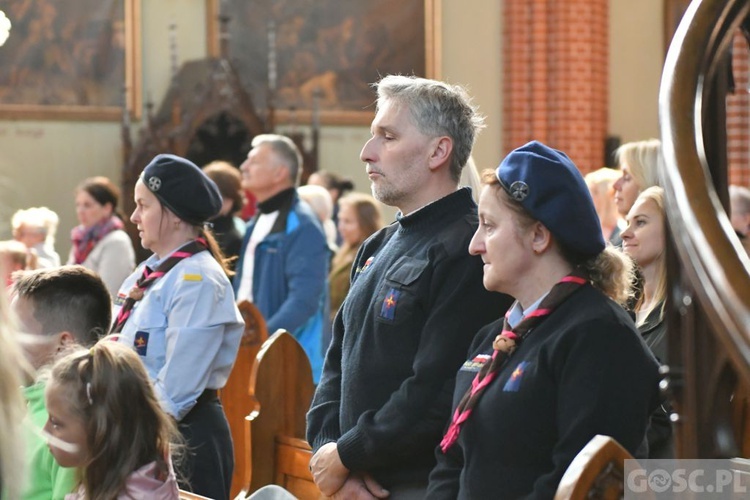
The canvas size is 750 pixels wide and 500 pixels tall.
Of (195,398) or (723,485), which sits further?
(195,398)

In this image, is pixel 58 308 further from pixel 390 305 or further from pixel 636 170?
pixel 636 170

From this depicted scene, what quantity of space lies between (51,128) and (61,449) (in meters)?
9.80

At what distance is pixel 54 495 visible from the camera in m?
3.34

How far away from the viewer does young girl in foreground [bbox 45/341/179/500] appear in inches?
122

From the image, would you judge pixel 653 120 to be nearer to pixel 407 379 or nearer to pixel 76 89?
pixel 76 89

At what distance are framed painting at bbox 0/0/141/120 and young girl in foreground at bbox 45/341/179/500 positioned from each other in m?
9.35

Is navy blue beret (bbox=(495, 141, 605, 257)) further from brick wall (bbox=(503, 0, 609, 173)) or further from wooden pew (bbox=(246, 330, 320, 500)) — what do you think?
brick wall (bbox=(503, 0, 609, 173))

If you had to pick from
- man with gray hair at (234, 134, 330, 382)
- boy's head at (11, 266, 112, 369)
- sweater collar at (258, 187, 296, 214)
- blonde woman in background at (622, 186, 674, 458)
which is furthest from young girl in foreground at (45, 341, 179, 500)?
sweater collar at (258, 187, 296, 214)

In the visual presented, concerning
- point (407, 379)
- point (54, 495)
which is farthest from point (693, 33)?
point (54, 495)

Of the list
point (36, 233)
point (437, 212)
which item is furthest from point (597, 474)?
point (36, 233)

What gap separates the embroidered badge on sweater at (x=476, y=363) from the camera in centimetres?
288

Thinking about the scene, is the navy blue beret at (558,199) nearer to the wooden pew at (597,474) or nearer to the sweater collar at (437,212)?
the sweater collar at (437,212)

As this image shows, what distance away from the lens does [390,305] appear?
3.23 m

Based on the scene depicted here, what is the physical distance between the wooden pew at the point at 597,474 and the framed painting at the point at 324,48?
1105 cm
